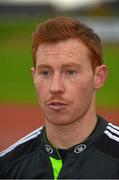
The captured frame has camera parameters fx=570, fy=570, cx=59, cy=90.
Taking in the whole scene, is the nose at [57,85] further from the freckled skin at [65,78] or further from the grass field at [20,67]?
the grass field at [20,67]

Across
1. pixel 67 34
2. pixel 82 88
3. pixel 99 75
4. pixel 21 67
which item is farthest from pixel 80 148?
pixel 21 67

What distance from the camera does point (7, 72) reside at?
27781mm

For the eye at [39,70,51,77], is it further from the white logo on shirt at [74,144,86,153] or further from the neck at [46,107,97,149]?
the white logo on shirt at [74,144,86,153]

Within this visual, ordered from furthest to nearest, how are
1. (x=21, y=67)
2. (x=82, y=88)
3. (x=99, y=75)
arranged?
(x=21, y=67) < (x=99, y=75) < (x=82, y=88)

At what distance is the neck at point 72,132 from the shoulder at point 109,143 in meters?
0.10

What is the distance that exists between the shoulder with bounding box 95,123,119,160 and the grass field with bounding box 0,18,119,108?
45.8 ft

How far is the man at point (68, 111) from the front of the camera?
370cm

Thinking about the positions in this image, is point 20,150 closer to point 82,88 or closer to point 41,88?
point 41,88

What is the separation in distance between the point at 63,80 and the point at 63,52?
183 millimetres

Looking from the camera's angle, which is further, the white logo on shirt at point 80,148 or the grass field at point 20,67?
the grass field at point 20,67

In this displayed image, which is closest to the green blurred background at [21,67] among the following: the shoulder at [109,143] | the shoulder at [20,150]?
the shoulder at [20,150]

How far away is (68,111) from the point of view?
3.75 metres

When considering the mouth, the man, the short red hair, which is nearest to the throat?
the man

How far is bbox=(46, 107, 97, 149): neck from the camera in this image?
386cm
